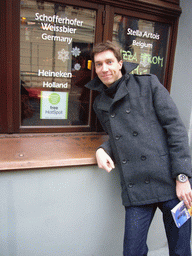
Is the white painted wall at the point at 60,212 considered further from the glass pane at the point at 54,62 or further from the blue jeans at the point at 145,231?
the glass pane at the point at 54,62

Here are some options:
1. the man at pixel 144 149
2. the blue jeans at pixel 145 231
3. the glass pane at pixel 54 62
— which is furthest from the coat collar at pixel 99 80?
the blue jeans at pixel 145 231

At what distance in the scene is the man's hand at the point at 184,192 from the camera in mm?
1640

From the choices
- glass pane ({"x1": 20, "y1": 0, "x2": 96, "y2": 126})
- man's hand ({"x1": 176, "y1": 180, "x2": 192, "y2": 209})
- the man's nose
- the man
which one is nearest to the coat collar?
the man

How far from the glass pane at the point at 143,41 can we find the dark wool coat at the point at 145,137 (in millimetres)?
924

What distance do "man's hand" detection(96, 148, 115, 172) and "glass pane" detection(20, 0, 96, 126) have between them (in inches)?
31.9

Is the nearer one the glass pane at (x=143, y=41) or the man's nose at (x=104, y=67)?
the man's nose at (x=104, y=67)

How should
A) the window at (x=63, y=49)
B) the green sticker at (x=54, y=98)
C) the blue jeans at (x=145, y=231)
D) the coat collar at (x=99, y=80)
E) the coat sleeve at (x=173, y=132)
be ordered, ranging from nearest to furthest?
the coat sleeve at (x=173, y=132) < the blue jeans at (x=145, y=231) < the coat collar at (x=99, y=80) < the window at (x=63, y=49) < the green sticker at (x=54, y=98)

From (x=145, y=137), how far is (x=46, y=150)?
88 centimetres

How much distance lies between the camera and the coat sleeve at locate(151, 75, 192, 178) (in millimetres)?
1608

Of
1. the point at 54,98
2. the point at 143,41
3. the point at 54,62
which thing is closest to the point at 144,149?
the point at 54,98

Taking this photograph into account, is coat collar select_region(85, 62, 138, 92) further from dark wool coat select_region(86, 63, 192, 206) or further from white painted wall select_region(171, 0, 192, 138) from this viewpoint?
white painted wall select_region(171, 0, 192, 138)

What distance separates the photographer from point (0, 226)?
74.2 inches

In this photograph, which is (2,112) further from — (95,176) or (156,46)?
(156,46)

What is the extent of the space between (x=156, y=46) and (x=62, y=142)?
1.57m
